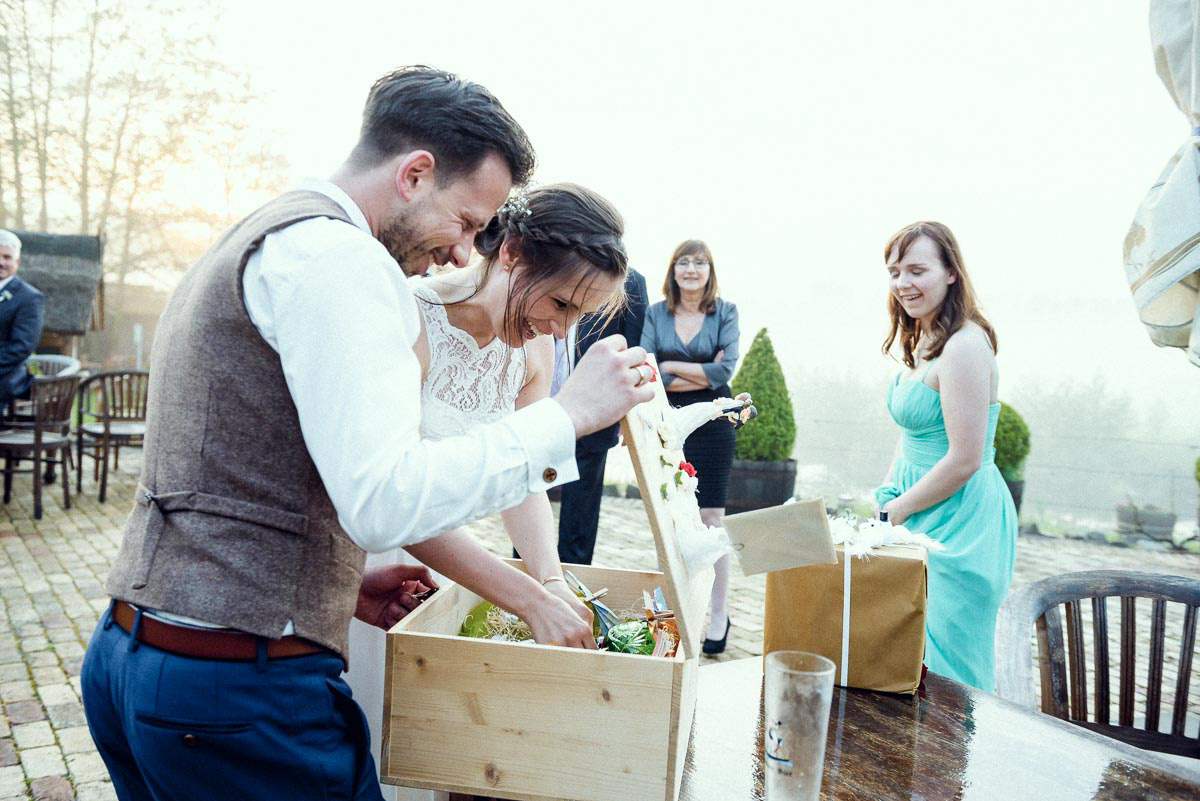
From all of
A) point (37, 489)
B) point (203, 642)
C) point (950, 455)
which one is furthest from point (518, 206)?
point (37, 489)

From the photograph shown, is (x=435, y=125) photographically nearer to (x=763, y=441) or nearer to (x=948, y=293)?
(x=948, y=293)

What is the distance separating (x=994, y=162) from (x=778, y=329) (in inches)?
146

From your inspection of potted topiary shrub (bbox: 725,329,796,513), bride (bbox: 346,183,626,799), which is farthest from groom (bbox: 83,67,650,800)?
potted topiary shrub (bbox: 725,329,796,513)

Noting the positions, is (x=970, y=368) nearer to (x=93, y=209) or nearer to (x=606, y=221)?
(x=606, y=221)

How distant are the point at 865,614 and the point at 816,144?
40.2 ft

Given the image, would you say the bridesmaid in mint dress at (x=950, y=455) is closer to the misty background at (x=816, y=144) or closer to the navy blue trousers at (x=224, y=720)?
the navy blue trousers at (x=224, y=720)

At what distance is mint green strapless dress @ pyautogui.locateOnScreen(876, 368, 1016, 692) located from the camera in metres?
2.57

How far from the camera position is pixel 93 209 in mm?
18172

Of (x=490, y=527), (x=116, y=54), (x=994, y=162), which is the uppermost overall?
(x=116, y=54)

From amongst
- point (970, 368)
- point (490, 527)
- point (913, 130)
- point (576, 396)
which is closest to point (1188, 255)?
point (970, 368)

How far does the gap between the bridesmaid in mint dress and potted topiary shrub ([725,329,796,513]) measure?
5.05 m

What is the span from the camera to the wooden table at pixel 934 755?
133 centimetres

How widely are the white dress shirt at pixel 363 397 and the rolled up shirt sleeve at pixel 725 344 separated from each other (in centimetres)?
411

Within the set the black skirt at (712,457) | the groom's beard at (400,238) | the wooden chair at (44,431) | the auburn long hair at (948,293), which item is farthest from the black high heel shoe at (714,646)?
the wooden chair at (44,431)
